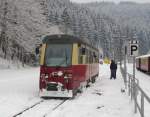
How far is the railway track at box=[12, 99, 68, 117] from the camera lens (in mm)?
14055

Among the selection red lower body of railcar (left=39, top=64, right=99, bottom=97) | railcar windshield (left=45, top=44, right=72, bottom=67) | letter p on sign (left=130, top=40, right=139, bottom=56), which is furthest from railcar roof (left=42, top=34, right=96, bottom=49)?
letter p on sign (left=130, top=40, right=139, bottom=56)

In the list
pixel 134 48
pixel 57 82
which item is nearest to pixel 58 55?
pixel 57 82

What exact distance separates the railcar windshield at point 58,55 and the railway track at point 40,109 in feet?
6.83

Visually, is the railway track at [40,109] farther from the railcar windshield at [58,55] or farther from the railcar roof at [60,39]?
the railcar roof at [60,39]

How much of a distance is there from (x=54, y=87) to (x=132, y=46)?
14.9 feet

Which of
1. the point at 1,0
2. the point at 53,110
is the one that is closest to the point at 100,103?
the point at 53,110

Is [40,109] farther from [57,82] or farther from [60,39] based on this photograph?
[60,39]

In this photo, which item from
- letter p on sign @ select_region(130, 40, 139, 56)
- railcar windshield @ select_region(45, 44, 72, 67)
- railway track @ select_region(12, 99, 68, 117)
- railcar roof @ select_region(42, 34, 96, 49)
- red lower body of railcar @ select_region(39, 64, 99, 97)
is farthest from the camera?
railcar roof @ select_region(42, 34, 96, 49)

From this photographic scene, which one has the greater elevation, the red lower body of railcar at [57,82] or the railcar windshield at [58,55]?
the railcar windshield at [58,55]

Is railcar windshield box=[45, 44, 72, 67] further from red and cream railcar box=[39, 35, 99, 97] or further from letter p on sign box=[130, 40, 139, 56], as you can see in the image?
letter p on sign box=[130, 40, 139, 56]

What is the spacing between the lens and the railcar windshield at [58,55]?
19.7m

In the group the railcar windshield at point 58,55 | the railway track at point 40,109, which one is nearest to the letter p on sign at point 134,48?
the railway track at point 40,109

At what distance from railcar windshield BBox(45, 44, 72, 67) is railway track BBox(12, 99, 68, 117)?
2083 millimetres

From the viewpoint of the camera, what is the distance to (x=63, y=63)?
19672 mm
